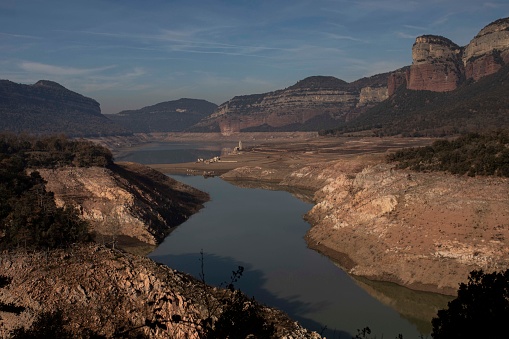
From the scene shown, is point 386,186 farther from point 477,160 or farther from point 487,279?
point 487,279

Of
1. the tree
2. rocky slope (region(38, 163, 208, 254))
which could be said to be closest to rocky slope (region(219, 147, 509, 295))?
rocky slope (region(38, 163, 208, 254))

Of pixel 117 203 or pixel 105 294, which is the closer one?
pixel 105 294

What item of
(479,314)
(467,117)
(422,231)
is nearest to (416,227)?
(422,231)

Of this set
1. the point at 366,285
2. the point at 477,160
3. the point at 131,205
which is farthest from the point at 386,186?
the point at 131,205

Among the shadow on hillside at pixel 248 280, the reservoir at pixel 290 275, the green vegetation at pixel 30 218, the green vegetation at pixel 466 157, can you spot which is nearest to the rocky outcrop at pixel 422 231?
the green vegetation at pixel 466 157

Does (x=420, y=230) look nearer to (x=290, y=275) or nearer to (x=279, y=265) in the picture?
(x=290, y=275)

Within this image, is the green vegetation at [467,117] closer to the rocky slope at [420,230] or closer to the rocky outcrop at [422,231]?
the rocky slope at [420,230]
